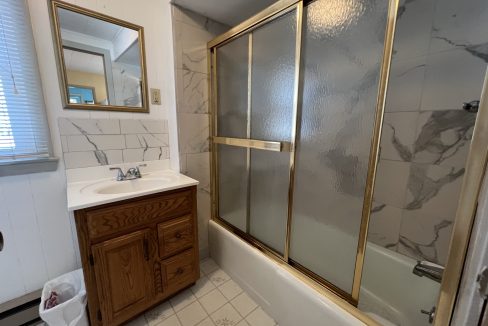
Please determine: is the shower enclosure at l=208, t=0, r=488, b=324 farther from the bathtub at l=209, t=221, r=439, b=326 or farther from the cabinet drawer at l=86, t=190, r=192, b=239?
the cabinet drawer at l=86, t=190, r=192, b=239

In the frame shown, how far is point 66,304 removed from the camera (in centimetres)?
106

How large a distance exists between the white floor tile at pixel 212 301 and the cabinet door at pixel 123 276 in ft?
1.23

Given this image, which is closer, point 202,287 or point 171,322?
point 171,322

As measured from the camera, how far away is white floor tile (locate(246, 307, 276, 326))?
1302 mm

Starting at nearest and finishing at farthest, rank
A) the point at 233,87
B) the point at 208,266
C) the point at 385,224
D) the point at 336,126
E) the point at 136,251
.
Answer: the point at 336,126
the point at 136,251
the point at 385,224
the point at 233,87
the point at 208,266

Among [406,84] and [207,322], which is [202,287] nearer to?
[207,322]

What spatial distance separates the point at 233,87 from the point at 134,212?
1089mm

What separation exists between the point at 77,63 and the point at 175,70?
59 centimetres

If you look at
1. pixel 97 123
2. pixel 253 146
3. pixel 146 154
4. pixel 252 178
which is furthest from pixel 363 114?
pixel 97 123

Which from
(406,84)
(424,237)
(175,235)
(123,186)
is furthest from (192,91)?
(424,237)

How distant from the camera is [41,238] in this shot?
1.27m

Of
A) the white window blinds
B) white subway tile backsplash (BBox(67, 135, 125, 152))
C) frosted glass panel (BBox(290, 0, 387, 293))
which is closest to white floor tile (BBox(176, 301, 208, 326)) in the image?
frosted glass panel (BBox(290, 0, 387, 293))

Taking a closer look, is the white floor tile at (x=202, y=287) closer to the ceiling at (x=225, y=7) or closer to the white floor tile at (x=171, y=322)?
the white floor tile at (x=171, y=322)

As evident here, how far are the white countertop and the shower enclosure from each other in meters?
0.51
